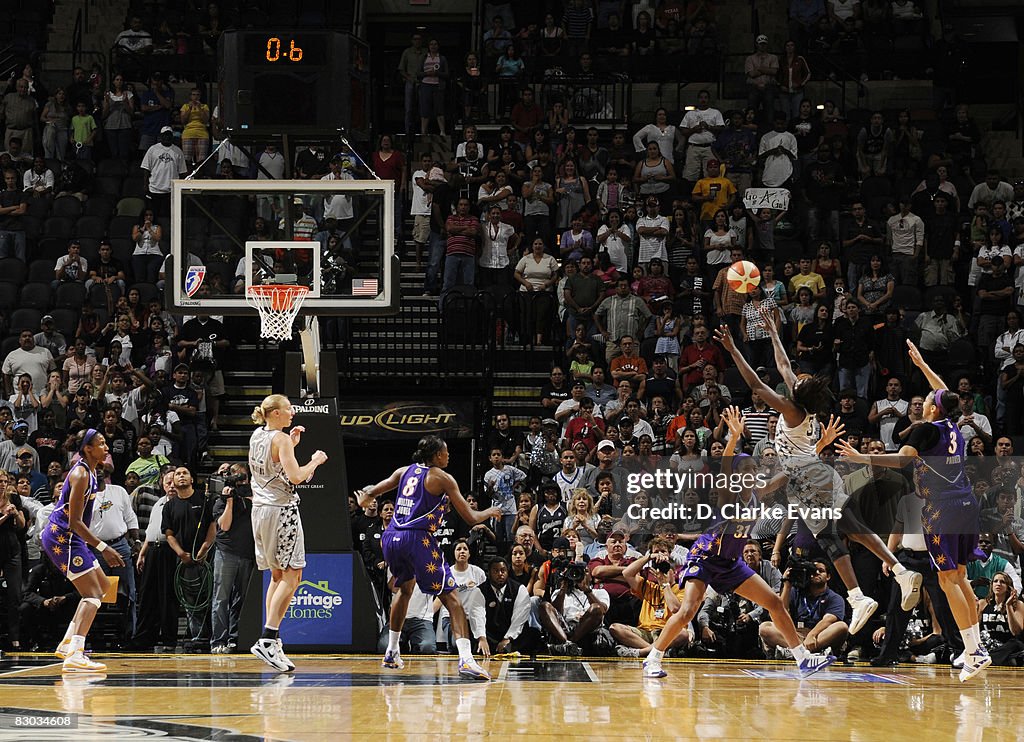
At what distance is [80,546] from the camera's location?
10586 millimetres

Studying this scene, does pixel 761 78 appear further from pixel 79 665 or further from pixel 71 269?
pixel 79 665

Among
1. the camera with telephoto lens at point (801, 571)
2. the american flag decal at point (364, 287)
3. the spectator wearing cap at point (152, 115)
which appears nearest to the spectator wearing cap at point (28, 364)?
the spectator wearing cap at point (152, 115)

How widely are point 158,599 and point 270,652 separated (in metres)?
3.69

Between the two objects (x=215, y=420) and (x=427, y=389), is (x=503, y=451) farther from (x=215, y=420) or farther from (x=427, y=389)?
(x=215, y=420)

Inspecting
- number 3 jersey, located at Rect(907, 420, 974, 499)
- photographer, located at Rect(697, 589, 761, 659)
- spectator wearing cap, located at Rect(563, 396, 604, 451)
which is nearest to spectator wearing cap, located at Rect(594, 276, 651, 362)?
spectator wearing cap, located at Rect(563, 396, 604, 451)

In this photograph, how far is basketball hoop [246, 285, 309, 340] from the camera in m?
12.7

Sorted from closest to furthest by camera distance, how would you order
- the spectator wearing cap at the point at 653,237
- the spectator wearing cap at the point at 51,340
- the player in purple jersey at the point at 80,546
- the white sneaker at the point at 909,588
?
the player in purple jersey at the point at 80,546, the white sneaker at the point at 909,588, the spectator wearing cap at the point at 51,340, the spectator wearing cap at the point at 653,237

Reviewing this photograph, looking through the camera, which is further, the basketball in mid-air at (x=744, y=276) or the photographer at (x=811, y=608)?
the photographer at (x=811, y=608)

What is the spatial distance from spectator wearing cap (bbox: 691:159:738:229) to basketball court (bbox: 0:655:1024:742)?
869 centimetres

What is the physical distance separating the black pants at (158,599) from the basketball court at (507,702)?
5.89ft

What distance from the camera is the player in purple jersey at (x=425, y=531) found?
9.98m

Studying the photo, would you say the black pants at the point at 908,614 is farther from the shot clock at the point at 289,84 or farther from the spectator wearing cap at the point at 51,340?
the spectator wearing cap at the point at 51,340

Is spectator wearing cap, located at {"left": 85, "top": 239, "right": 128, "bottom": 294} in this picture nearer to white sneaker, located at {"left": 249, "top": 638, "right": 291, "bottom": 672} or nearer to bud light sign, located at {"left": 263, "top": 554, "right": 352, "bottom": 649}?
bud light sign, located at {"left": 263, "top": 554, "right": 352, "bottom": 649}

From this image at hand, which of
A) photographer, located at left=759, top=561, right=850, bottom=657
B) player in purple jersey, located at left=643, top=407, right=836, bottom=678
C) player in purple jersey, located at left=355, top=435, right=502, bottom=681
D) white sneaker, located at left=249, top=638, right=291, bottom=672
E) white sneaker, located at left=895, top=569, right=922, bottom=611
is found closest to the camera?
player in purple jersey, located at left=643, top=407, right=836, bottom=678
